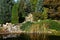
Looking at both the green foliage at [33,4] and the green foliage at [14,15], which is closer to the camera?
the green foliage at [14,15]

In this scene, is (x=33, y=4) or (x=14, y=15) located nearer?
(x=14, y=15)

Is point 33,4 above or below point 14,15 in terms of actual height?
above

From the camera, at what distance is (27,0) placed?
3616 cm

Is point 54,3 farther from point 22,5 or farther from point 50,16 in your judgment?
point 22,5

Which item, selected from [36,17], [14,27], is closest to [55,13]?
[36,17]

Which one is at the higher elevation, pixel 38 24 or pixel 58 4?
pixel 58 4

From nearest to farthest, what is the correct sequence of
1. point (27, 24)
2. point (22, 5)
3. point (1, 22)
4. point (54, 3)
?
point (27, 24)
point (54, 3)
point (1, 22)
point (22, 5)

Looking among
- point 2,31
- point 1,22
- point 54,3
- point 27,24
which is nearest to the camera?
point 2,31

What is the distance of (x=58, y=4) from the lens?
2989 cm

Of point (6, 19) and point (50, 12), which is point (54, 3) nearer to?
point (50, 12)

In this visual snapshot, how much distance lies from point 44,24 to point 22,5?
8.59 m

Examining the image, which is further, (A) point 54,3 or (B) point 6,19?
(B) point 6,19

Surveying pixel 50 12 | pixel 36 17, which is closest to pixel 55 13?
pixel 50 12

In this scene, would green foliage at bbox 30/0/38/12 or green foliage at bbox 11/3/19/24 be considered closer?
green foliage at bbox 11/3/19/24
